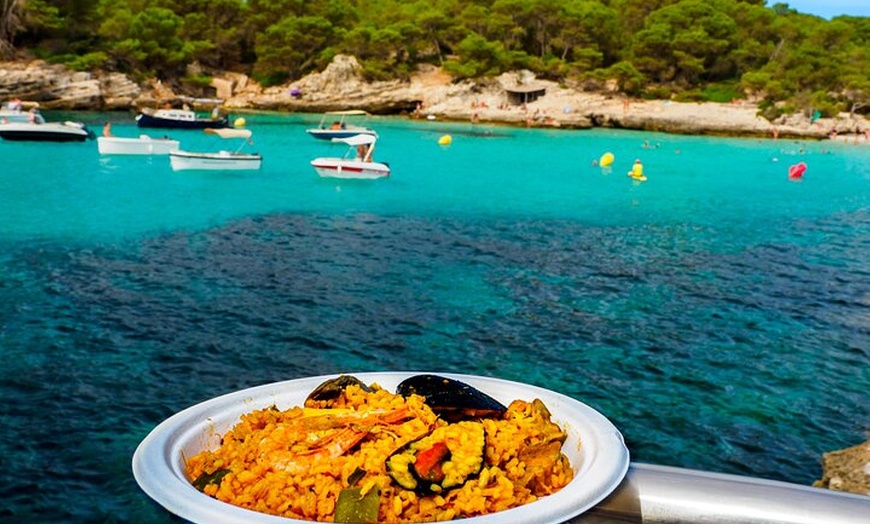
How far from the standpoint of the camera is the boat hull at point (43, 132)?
1999 inches

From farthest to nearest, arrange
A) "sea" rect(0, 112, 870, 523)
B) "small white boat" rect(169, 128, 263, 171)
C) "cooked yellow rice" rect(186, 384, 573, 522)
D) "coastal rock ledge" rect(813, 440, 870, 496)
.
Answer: "small white boat" rect(169, 128, 263, 171), "sea" rect(0, 112, 870, 523), "coastal rock ledge" rect(813, 440, 870, 496), "cooked yellow rice" rect(186, 384, 573, 522)

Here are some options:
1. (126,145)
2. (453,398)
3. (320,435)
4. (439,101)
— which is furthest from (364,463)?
(439,101)

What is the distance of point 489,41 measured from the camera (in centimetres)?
10575

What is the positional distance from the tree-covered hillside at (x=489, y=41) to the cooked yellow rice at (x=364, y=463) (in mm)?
90360

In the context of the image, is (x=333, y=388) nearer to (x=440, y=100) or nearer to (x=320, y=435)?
(x=320, y=435)

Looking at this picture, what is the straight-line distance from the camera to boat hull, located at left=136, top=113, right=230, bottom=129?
64.3 metres

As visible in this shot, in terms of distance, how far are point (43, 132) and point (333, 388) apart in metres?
52.6

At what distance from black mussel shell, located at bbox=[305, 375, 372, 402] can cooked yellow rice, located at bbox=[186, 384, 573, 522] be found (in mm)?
86

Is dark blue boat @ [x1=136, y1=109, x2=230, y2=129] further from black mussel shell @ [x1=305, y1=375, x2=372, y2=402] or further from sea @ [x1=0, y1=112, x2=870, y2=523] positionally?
black mussel shell @ [x1=305, y1=375, x2=372, y2=402]

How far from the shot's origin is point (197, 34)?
104000mm

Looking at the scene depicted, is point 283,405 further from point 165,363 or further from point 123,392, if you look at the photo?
point 165,363

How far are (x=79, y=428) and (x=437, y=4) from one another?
10916 centimetres

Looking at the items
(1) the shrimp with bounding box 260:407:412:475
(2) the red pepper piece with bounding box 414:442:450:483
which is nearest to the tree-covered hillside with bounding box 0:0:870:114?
(1) the shrimp with bounding box 260:407:412:475

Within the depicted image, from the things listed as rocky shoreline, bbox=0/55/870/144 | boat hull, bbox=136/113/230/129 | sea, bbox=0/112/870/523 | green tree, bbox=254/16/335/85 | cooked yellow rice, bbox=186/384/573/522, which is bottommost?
sea, bbox=0/112/870/523
